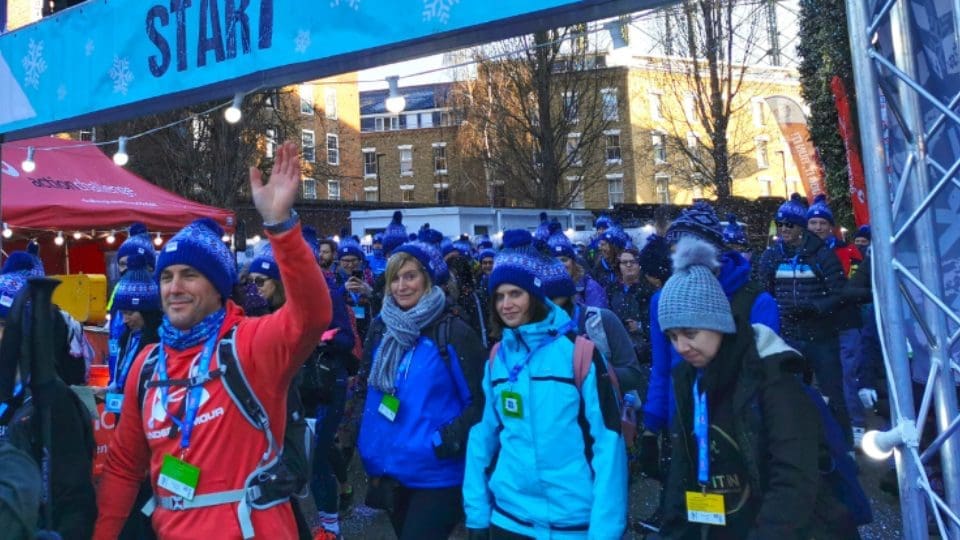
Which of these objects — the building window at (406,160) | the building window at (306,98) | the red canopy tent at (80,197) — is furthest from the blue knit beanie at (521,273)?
the building window at (406,160)

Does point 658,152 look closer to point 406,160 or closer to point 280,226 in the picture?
point 406,160

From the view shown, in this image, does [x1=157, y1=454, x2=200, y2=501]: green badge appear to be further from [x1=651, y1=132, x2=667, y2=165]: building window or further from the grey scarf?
[x1=651, y1=132, x2=667, y2=165]: building window

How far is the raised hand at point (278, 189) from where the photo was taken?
252 cm

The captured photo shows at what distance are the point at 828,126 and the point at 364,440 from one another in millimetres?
15526

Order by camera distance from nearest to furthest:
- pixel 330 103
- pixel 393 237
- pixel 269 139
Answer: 1. pixel 393 237
2. pixel 269 139
3. pixel 330 103

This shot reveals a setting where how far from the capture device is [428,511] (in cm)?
391

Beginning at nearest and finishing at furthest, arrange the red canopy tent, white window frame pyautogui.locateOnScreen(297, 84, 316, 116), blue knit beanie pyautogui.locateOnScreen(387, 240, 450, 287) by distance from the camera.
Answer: blue knit beanie pyautogui.locateOnScreen(387, 240, 450, 287)
the red canopy tent
white window frame pyautogui.locateOnScreen(297, 84, 316, 116)

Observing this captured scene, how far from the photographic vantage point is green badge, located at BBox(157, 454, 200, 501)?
272cm

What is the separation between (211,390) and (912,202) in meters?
2.72

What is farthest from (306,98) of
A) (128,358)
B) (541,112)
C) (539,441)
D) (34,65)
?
(539,441)

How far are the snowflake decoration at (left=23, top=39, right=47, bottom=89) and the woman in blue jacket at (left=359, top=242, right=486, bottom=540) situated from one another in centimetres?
388

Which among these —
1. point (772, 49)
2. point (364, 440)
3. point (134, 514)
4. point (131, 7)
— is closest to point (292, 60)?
point (131, 7)

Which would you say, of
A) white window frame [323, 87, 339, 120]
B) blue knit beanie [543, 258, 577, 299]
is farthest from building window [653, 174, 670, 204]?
blue knit beanie [543, 258, 577, 299]

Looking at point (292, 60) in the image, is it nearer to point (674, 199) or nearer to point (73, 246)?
point (73, 246)
